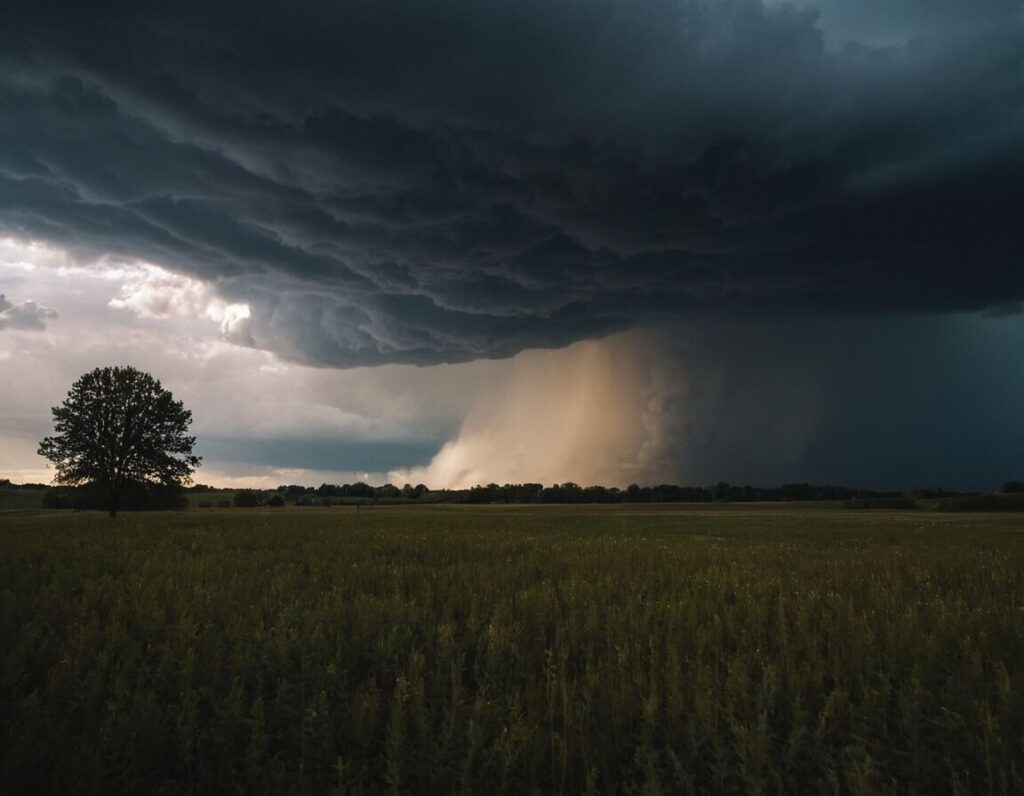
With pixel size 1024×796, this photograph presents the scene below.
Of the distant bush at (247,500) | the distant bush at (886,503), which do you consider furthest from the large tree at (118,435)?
the distant bush at (886,503)

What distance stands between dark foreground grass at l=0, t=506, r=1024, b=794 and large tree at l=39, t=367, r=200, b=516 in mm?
49021

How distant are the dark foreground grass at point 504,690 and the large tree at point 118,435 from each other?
49.0m

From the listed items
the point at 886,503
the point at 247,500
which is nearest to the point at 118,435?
the point at 247,500


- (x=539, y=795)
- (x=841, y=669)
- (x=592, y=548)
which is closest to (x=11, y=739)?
(x=539, y=795)

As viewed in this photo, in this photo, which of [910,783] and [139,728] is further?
[139,728]

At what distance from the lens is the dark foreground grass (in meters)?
4.15

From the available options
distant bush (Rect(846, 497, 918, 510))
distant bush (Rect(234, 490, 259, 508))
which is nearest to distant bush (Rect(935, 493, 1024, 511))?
distant bush (Rect(846, 497, 918, 510))

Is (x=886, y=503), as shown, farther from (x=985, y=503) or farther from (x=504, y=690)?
(x=504, y=690)

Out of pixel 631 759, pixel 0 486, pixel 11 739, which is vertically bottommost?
pixel 631 759

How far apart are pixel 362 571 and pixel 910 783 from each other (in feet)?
33.6

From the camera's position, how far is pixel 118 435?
53719 mm

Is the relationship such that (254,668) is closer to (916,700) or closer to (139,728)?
(139,728)

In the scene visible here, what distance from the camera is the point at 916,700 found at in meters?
5.41

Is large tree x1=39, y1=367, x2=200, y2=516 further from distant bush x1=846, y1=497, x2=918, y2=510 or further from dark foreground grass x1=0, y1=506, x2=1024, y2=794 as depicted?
distant bush x1=846, y1=497, x2=918, y2=510
